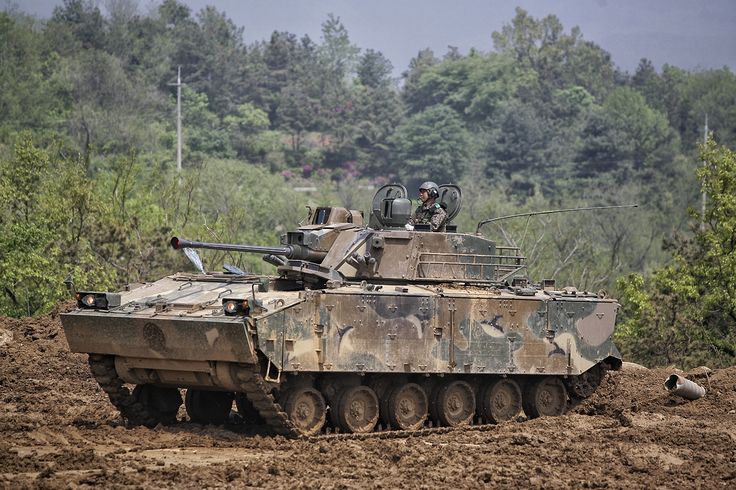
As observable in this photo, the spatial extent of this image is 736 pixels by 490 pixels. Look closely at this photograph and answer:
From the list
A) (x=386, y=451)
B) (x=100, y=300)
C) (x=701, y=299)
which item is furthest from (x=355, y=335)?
(x=701, y=299)

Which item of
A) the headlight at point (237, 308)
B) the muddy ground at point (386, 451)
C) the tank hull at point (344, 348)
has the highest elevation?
the headlight at point (237, 308)

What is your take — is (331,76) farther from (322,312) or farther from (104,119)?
(322,312)

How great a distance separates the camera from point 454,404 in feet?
69.2

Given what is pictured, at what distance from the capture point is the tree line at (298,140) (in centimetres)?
3797

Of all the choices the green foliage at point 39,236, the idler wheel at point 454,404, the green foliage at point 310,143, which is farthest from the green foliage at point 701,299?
the idler wheel at point 454,404

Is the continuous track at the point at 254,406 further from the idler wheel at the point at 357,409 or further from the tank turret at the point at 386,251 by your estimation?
→ the tank turret at the point at 386,251

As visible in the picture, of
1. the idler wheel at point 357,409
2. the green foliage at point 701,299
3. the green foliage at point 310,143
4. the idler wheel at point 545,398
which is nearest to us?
the idler wheel at point 357,409

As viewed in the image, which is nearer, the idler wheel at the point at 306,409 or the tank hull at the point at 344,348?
the tank hull at the point at 344,348

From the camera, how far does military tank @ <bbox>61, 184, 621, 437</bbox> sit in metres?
18.5

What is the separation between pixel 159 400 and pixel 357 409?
287 centimetres

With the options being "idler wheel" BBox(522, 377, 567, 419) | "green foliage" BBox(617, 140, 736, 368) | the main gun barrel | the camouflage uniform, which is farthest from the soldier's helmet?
"green foliage" BBox(617, 140, 736, 368)

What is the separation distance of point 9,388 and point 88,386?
141 cm

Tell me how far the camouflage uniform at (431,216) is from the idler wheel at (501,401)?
2.54 meters

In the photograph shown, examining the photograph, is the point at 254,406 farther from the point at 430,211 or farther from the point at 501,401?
the point at 430,211
